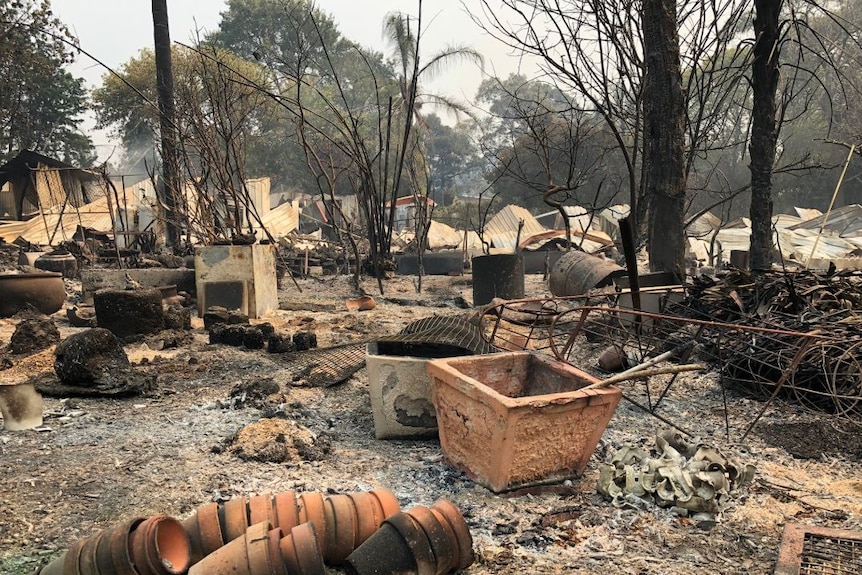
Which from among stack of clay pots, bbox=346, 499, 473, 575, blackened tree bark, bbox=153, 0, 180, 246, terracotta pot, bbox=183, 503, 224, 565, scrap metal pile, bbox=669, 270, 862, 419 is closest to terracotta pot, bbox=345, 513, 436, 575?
stack of clay pots, bbox=346, 499, 473, 575

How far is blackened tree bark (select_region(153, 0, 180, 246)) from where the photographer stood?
12461mm

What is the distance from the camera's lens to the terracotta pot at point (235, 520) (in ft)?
8.38

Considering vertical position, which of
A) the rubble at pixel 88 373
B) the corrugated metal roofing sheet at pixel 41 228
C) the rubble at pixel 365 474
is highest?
the corrugated metal roofing sheet at pixel 41 228

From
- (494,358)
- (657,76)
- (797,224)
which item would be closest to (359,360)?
(494,358)

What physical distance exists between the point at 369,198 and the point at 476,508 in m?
9.27

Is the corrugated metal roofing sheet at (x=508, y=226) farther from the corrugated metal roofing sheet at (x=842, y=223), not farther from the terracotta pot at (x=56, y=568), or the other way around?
the terracotta pot at (x=56, y=568)

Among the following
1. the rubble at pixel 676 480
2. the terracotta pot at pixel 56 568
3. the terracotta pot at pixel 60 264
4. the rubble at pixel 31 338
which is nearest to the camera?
the terracotta pot at pixel 56 568

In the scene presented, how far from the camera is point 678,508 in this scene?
127 inches

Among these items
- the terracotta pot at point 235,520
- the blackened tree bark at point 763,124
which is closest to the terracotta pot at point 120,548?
the terracotta pot at point 235,520

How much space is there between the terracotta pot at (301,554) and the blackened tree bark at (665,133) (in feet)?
18.9

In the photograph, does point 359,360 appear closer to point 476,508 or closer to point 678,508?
point 476,508

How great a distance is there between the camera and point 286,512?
8.81 ft

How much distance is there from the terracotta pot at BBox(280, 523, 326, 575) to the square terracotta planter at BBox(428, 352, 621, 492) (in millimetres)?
1183

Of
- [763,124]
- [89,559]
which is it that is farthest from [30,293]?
[763,124]
